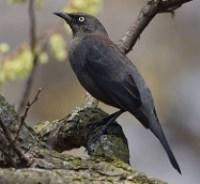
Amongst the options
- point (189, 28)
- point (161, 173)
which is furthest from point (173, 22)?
point (161, 173)

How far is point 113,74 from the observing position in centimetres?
588

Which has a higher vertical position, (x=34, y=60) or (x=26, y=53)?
(x=34, y=60)

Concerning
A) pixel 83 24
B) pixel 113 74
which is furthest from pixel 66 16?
pixel 113 74

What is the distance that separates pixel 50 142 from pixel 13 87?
759cm

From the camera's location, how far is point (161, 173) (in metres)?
10.8

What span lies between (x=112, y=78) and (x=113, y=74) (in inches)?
1.4

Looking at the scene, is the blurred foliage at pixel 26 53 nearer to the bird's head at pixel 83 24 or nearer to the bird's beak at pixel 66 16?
the bird's beak at pixel 66 16

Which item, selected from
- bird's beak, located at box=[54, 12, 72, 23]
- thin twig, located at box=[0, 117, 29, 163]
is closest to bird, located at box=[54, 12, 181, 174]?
bird's beak, located at box=[54, 12, 72, 23]

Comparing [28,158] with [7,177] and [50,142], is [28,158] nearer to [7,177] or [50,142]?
[7,177]

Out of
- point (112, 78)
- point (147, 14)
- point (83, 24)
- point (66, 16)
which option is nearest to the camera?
point (147, 14)

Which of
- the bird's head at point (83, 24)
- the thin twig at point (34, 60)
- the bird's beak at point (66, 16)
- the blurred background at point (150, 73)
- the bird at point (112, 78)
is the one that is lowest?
the blurred background at point (150, 73)

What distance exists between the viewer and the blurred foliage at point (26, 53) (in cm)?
531

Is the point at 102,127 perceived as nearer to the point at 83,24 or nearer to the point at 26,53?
the point at 26,53

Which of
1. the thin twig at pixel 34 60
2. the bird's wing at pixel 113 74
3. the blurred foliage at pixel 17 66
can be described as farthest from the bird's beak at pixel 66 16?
the thin twig at pixel 34 60
